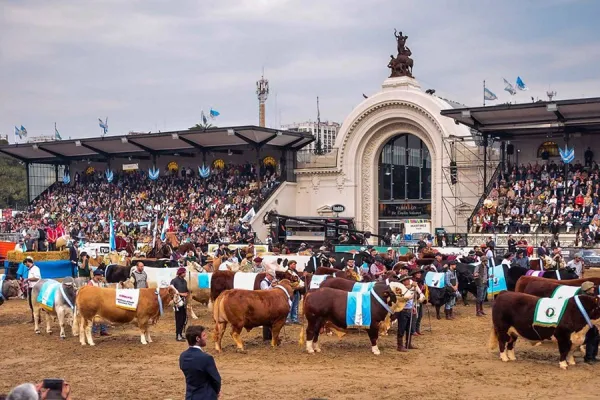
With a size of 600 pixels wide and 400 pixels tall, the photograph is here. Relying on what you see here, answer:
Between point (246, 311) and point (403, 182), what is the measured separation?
102ft

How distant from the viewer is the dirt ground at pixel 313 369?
1220cm

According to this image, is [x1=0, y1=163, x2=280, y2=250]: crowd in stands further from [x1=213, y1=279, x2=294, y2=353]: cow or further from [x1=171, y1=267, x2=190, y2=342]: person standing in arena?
[x1=213, y1=279, x2=294, y2=353]: cow

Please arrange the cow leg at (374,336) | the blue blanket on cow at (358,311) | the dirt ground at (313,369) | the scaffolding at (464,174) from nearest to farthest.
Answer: the dirt ground at (313,369) < the blue blanket on cow at (358,311) < the cow leg at (374,336) < the scaffolding at (464,174)

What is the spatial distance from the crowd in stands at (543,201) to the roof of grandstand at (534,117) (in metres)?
2.11

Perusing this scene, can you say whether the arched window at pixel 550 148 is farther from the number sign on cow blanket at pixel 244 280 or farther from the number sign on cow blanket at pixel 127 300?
the number sign on cow blanket at pixel 127 300

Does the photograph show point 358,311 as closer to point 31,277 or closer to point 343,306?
point 343,306

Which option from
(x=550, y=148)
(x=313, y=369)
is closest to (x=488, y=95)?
(x=550, y=148)

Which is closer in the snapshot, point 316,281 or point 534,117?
point 316,281

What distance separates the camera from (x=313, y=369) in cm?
1387

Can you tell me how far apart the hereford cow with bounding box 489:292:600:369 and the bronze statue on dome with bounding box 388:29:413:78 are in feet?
104

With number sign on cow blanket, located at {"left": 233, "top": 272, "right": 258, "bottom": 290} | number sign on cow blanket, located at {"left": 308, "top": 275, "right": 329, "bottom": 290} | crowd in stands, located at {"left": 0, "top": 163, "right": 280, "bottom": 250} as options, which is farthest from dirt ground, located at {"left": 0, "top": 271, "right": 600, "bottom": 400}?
crowd in stands, located at {"left": 0, "top": 163, "right": 280, "bottom": 250}

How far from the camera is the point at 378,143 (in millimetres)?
Result: 45594

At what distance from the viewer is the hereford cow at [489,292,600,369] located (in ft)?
44.7

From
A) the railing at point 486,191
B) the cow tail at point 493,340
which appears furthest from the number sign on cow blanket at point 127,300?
the railing at point 486,191
